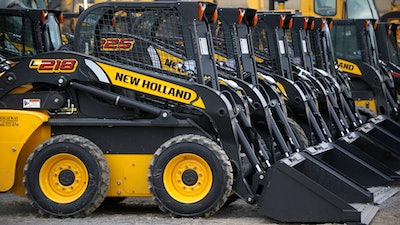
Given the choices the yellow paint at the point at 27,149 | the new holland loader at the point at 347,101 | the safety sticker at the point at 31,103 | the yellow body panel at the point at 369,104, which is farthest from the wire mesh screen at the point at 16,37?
the yellow body panel at the point at 369,104

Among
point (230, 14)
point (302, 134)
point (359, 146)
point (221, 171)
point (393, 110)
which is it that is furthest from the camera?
point (393, 110)

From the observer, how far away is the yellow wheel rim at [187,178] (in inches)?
446

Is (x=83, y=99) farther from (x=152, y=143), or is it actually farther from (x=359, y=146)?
(x=359, y=146)

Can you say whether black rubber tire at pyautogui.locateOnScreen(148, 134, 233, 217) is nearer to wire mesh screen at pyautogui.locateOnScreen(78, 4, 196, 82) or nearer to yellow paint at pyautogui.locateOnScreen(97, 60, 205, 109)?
yellow paint at pyautogui.locateOnScreen(97, 60, 205, 109)

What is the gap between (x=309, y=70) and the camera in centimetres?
1719

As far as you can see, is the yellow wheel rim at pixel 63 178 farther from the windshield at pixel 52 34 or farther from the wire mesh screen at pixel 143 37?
the windshield at pixel 52 34

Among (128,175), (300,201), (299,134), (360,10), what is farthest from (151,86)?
(360,10)

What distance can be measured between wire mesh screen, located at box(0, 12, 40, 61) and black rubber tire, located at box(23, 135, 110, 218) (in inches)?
62.4

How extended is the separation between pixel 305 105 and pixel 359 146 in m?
1.69

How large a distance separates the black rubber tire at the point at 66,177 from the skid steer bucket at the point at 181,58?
91 centimetres

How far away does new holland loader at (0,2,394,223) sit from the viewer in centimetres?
1134

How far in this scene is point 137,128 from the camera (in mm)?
11672

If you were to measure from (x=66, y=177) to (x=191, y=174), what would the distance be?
52.4 inches

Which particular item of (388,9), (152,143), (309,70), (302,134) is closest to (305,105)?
(302,134)
